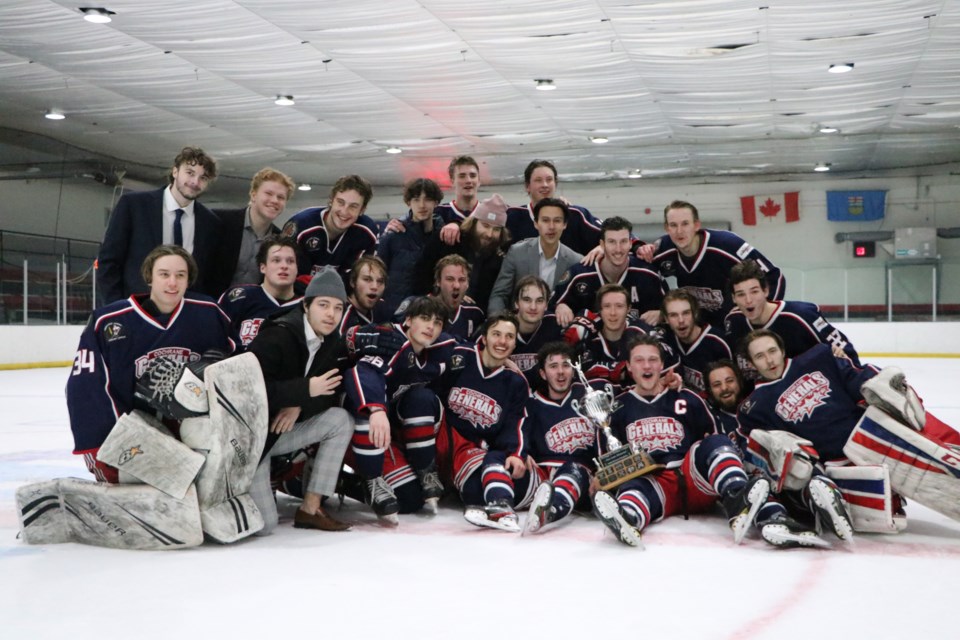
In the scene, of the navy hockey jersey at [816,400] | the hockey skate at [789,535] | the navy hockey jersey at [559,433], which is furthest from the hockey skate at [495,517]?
the navy hockey jersey at [816,400]

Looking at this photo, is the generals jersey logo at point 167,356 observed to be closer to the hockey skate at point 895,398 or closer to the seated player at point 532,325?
the seated player at point 532,325

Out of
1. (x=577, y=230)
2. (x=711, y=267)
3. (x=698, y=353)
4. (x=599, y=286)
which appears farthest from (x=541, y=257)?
(x=698, y=353)

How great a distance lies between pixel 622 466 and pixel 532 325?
3.18 ft

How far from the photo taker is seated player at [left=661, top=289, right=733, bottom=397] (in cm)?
380

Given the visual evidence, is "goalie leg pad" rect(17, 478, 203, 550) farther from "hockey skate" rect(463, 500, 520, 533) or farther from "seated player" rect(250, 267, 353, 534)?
"hockey skate" rect(463, 500, 520, 533)

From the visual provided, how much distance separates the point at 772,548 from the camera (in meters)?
2.74

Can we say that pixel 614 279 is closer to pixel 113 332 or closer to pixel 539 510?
pixel 539 510

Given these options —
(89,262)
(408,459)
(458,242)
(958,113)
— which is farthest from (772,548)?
(89,262)

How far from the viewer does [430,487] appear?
130 inches

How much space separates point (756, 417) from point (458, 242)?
5.64ft

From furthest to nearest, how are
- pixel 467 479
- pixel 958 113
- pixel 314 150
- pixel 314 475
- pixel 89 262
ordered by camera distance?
pixel 314 150
pixel 89 262
pixel 958 113
pixel 467 479
pixel 314 475

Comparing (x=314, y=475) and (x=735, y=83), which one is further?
(x=735, y=83)

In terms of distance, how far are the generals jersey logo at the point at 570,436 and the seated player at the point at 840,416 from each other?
2.00ft

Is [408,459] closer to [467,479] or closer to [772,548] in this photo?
[467,479]
